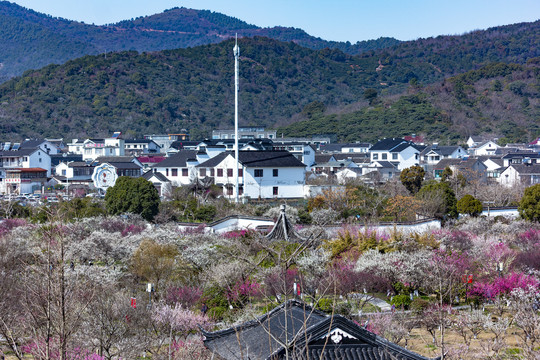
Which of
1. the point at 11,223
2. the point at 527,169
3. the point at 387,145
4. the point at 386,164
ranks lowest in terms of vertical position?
the point at 11,223

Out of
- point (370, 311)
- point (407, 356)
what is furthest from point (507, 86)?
point (407, 356)

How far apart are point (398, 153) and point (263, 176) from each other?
2869 centimetres

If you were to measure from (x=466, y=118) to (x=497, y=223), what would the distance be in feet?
214

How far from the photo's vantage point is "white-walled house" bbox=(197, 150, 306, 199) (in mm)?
41281

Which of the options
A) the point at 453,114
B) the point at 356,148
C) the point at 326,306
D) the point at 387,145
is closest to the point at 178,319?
the point at 326,306

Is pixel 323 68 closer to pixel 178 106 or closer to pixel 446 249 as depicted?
pixel 178 106

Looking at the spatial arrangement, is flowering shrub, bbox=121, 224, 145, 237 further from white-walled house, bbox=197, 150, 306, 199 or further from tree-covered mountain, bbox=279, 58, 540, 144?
tree-covered mountain, bbox=279, 58, 540, 144

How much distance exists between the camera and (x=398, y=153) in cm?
6600

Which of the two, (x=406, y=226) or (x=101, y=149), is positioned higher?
(x=101, y=149)

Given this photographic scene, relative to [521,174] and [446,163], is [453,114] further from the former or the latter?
[521,174]

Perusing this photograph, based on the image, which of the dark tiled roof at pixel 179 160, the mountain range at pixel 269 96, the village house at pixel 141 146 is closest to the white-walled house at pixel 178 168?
the dark tiled roof at pixel 179 160

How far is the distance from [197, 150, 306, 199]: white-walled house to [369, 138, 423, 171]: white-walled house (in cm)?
2563

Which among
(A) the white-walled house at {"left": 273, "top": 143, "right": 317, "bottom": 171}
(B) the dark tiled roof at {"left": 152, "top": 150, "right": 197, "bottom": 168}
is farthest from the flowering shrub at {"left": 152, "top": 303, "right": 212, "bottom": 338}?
(A) the white-walled house at {"left": 273, "top": 143, "right": 317, "bottom": 171}

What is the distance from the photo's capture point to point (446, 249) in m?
23.9
